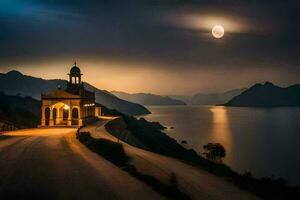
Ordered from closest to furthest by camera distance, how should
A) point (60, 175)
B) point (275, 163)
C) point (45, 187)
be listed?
point (45, 187) < point (60, 175) < point (275, 163)

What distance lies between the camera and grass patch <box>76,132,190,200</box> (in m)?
14.9

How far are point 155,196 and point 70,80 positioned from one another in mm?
49000

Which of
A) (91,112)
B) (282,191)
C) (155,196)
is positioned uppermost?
(91,112)

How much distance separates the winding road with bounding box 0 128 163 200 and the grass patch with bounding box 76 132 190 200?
56 centimetres

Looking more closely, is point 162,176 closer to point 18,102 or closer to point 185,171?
point 185,171

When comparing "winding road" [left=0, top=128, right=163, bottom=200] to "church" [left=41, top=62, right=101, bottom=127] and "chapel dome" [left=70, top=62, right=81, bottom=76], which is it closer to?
"church" [left=41, top=62, right=101, bottom=127]

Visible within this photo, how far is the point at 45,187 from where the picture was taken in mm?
14781

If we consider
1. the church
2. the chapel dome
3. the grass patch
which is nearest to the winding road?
the grass patch

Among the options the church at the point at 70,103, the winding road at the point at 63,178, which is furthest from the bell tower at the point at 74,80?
the winding road at the point at 63,178

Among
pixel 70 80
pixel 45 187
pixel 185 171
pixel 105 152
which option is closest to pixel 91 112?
pixel 70 80

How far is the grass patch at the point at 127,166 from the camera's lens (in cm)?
1493

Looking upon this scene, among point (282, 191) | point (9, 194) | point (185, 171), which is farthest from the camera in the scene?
point (185, 171)

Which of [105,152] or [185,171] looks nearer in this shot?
[185,171]

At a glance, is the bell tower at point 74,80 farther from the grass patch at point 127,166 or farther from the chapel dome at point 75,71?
the grass patch at point 127,166
